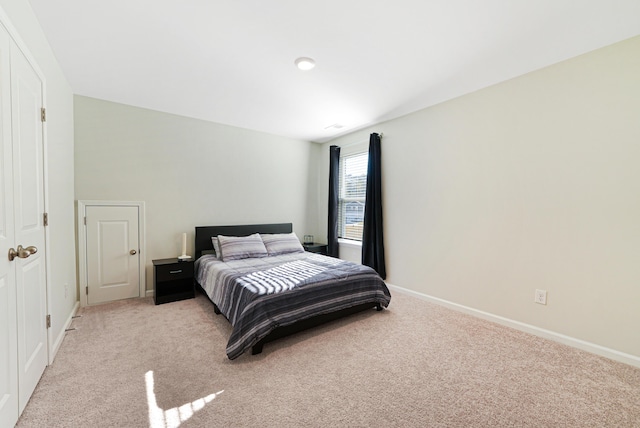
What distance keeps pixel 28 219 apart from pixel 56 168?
0.86 meters

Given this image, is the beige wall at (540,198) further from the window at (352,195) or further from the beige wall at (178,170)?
the beige wall at (178,170)

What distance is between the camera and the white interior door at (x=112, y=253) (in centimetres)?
319

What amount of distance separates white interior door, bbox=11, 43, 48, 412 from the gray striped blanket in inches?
46.2

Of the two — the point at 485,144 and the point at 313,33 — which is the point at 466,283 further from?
the point at 313,33

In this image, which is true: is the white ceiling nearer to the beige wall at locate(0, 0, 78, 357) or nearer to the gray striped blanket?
the beige wall at locate(0, 0, 78, 357)

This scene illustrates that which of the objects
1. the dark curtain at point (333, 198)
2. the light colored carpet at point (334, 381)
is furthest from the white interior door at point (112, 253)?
the dark curtain at point (333, 198)

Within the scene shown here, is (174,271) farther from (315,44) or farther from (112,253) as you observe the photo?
(315,44)

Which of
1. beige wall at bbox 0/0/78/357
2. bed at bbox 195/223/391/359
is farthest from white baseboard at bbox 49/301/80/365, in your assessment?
bed at bbox 195/223/391/359

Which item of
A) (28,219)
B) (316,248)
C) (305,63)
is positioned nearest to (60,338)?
(28,219)

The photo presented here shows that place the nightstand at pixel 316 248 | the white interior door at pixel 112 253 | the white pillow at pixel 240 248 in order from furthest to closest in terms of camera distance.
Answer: the nightstand at pixel 316 248, the white pillow at pixel 240 248, the white interior door at pixel 112 253

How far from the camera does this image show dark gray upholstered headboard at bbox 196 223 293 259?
389cm

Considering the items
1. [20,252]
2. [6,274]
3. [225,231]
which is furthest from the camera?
[225,231]

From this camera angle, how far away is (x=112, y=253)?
3.31 metres

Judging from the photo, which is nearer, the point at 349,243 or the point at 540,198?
the point at 540,198
